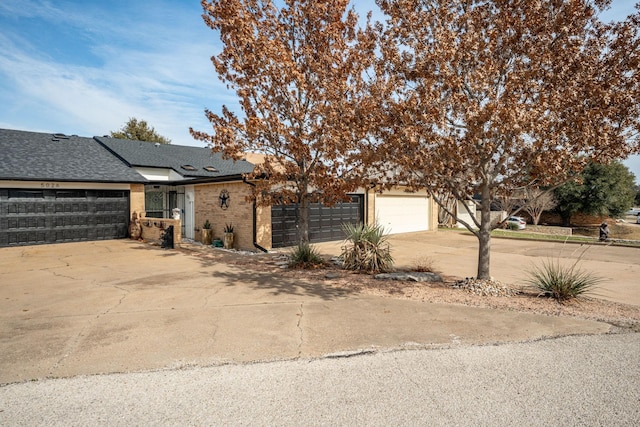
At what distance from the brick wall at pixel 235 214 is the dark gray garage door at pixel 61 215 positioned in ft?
12.1

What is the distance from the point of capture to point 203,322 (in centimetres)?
569

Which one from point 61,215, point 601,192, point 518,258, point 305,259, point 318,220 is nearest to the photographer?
point 305,259

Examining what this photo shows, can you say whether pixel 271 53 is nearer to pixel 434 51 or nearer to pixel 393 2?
pixel 393 2

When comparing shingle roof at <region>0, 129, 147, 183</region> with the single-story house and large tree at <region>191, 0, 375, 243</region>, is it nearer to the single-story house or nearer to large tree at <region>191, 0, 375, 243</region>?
the single-story house

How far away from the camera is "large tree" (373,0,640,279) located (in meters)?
6.59

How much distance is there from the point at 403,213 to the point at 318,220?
6908mm

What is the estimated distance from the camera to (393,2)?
25.9 ft

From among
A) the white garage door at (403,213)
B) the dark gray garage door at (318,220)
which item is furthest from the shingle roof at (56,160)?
the white garage door at (403,213)

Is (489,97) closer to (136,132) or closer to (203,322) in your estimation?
(203,322)

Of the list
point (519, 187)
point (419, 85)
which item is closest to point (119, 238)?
point (419, 85)

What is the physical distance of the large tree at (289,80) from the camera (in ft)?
33.6

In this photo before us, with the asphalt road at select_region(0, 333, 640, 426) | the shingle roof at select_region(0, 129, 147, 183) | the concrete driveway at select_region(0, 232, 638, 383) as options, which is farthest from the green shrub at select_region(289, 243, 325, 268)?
the shingle roof at select_region(0, 129, 147, 183)

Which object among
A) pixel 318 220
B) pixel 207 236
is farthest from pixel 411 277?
pixel 207 236

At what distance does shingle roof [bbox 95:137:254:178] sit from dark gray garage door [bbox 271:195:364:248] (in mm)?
5194
